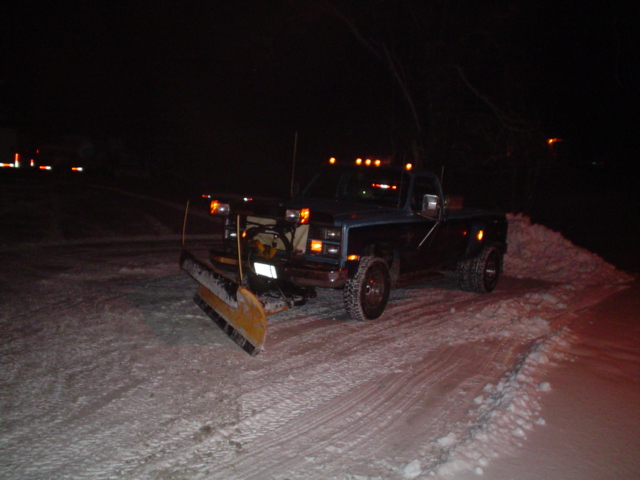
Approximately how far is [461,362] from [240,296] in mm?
2269

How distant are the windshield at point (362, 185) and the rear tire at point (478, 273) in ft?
6.94

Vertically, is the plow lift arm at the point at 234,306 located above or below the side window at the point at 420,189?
below

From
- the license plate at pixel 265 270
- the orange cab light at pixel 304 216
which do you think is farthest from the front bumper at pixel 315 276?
the orange cab light at pixel 304 216

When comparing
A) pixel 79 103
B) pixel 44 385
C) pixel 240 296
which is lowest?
pixel 44 385

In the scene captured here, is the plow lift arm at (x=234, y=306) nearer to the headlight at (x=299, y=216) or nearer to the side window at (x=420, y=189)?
the headlight at (x=299, y=216)

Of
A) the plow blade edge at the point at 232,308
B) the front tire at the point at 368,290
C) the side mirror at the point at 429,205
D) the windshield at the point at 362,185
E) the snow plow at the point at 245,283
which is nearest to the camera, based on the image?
the plow blade edge at the point at 232,308

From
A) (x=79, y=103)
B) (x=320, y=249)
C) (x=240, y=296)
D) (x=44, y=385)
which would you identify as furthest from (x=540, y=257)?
(x=79, y=103)

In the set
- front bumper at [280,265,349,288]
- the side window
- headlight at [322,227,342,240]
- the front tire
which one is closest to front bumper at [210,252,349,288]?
front bumper at [280,265,349,288]

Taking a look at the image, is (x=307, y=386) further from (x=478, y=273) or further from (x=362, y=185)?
(x=478, y=273)

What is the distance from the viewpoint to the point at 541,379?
5.47 m

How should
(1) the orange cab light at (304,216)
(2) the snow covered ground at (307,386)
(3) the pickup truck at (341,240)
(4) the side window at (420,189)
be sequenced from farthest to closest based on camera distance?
(4) the side window at (420,189)
(3) the pickup truck at (341,240)
(1) the orange cab light at (304,216)
(2) the snow covered ground at (307,386)

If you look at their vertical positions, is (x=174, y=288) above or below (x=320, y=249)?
below

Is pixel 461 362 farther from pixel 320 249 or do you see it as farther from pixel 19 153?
pixel 19 153

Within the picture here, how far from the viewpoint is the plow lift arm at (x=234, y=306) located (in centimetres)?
542
